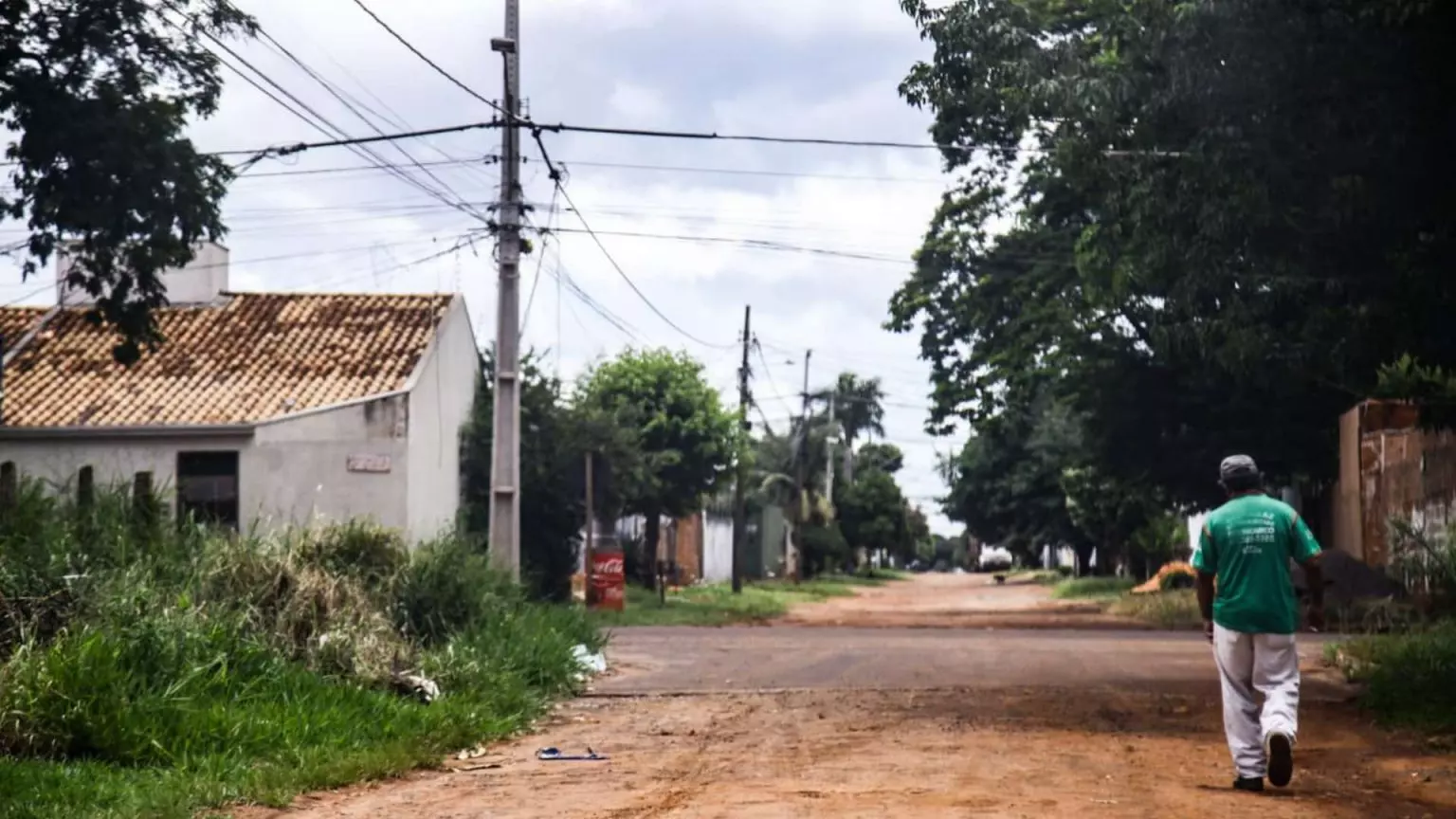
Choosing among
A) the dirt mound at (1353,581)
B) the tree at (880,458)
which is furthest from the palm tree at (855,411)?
the dirt mound at (1353,581)

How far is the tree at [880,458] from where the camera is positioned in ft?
410

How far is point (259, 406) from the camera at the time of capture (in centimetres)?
3147

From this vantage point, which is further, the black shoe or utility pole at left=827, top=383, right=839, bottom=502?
utility pole at left=827, top=383, right=839, bottom=502

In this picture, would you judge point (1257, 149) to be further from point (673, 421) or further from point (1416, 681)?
point (673, 421)

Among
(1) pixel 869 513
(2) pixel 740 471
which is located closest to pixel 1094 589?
(2) pixel 740 471

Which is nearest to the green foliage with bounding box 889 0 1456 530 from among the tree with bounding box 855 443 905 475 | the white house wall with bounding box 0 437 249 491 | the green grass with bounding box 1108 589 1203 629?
the green grass with bounding box 1108 589 1203 629

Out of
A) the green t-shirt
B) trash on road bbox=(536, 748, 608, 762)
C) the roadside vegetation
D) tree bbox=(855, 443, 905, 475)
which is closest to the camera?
the green t-shirt

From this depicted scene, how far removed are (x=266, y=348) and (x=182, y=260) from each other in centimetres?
1744

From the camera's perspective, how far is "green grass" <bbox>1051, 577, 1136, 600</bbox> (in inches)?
1960

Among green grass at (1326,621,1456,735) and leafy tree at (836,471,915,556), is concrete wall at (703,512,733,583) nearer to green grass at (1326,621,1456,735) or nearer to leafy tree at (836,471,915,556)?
leafy tree at (836,471,915,556)

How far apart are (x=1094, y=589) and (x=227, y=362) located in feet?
94.5

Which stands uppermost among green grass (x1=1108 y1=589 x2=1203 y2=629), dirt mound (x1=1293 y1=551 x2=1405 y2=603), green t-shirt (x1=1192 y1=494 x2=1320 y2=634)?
green t-shirt (x1=1192 y1=494 x2=1320 y2=634)

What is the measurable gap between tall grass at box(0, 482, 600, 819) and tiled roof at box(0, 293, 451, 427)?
49.7 feet

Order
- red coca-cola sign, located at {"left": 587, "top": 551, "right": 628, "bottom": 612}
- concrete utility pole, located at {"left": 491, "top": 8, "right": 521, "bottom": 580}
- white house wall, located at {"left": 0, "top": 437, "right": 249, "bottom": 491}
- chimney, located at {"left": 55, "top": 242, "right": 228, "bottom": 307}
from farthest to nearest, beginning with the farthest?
1. chimney, located at {"left": 55, "top": 242, "right": 228, "bottom": 307}
2. red coca-cola sign, located at {"left": 587, "top": 551, "right": 628, "bottom": 612}
3. white house wall, located at {"left": 0, "top": 437, "right": 249, "bottom": 491}
4. concrete utility pole, located at {"left": 491, "top": 8, "right": 521, "bottom": 580}
